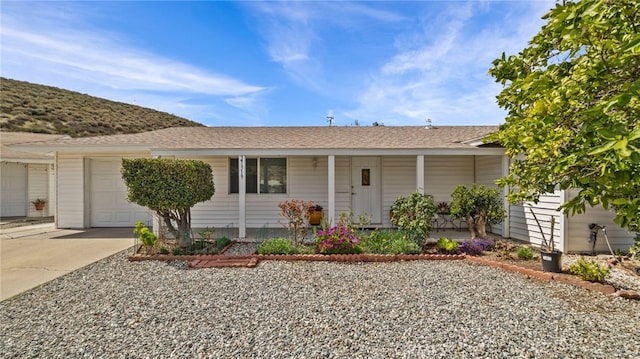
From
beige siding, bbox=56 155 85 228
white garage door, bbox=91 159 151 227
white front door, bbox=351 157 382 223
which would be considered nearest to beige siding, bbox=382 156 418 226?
white front door, bbox=351 157 382 223

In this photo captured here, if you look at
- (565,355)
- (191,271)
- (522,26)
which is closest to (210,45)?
(191,271)

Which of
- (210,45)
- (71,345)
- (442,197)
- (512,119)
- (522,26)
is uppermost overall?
(210,45)

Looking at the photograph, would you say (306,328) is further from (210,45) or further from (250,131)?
(210,45)

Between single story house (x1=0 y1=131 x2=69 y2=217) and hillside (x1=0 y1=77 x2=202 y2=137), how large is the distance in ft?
52.6

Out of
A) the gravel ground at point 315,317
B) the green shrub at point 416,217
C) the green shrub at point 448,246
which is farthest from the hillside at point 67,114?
the green shrub at point 448,246

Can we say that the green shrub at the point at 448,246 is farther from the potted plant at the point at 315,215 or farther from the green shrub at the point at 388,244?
the potted plant at the point at 315,215

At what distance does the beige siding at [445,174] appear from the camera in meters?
9.29

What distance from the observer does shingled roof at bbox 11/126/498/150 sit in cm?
823

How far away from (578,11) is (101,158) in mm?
11617

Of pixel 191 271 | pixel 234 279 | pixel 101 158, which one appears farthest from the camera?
pixel 101 158

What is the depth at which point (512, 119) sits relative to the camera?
2.41m

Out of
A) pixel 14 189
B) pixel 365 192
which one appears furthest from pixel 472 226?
pixel 14 189

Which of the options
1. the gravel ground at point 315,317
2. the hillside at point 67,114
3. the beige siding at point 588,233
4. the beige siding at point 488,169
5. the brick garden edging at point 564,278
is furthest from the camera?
the hillside at point 67,114

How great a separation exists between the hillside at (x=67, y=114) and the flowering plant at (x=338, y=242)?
28.8m
